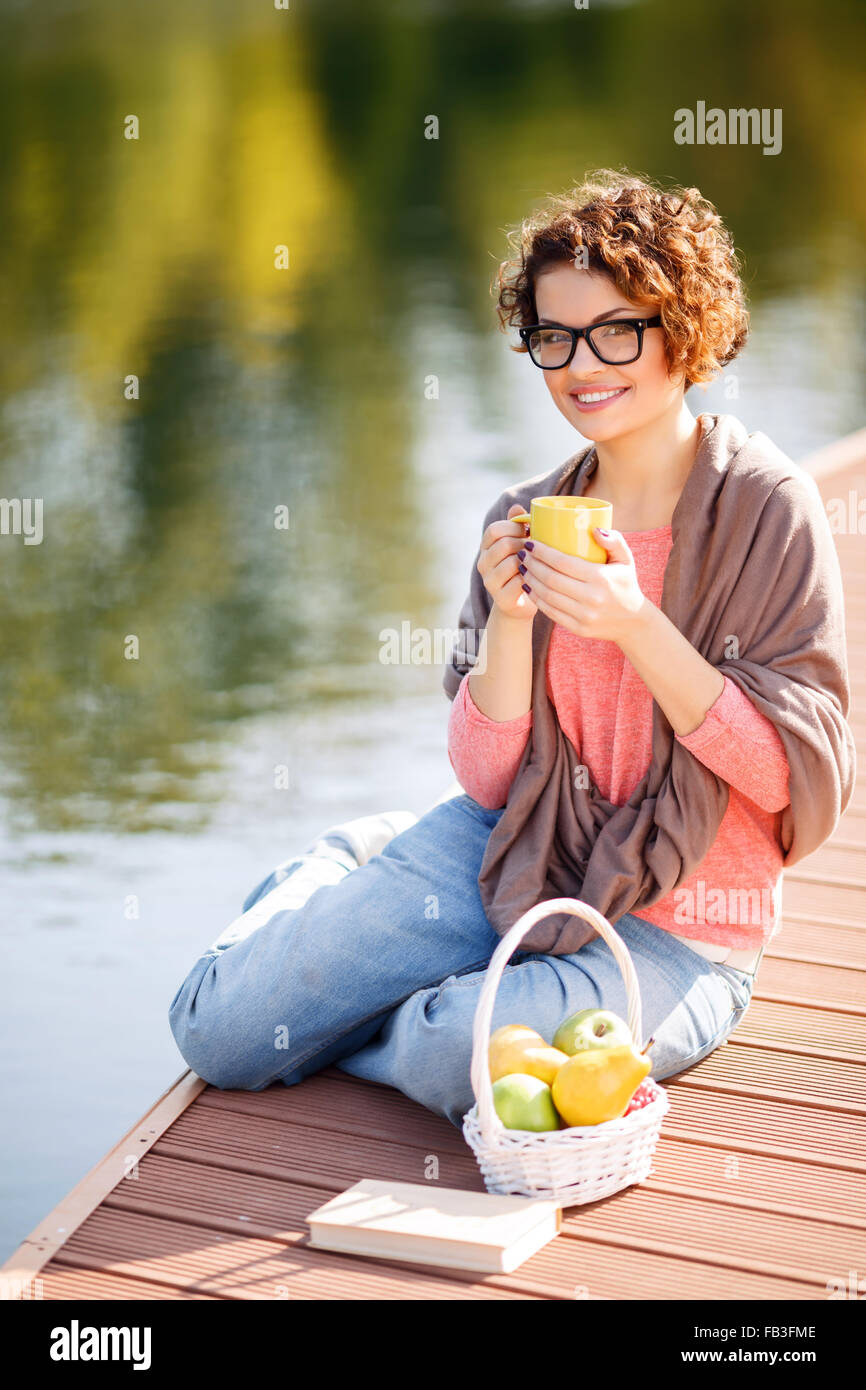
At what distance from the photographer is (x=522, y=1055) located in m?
2.26

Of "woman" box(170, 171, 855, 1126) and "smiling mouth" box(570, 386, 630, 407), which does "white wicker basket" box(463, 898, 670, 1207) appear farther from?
Result: "smiling mouth" box(570, 386, 630, 407)

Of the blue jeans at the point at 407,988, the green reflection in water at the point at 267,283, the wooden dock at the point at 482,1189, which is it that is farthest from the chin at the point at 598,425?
the green reflection in water at the point at 267,283

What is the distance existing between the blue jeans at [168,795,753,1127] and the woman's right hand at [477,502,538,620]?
0.46 metres

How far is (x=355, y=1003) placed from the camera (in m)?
2.50

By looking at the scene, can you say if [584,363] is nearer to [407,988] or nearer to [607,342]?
[607,342]

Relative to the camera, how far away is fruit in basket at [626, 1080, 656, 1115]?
226 cm

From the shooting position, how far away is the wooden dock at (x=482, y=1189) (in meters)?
2.10

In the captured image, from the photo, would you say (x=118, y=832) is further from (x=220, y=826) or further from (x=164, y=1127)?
(x=164, y=1127)
